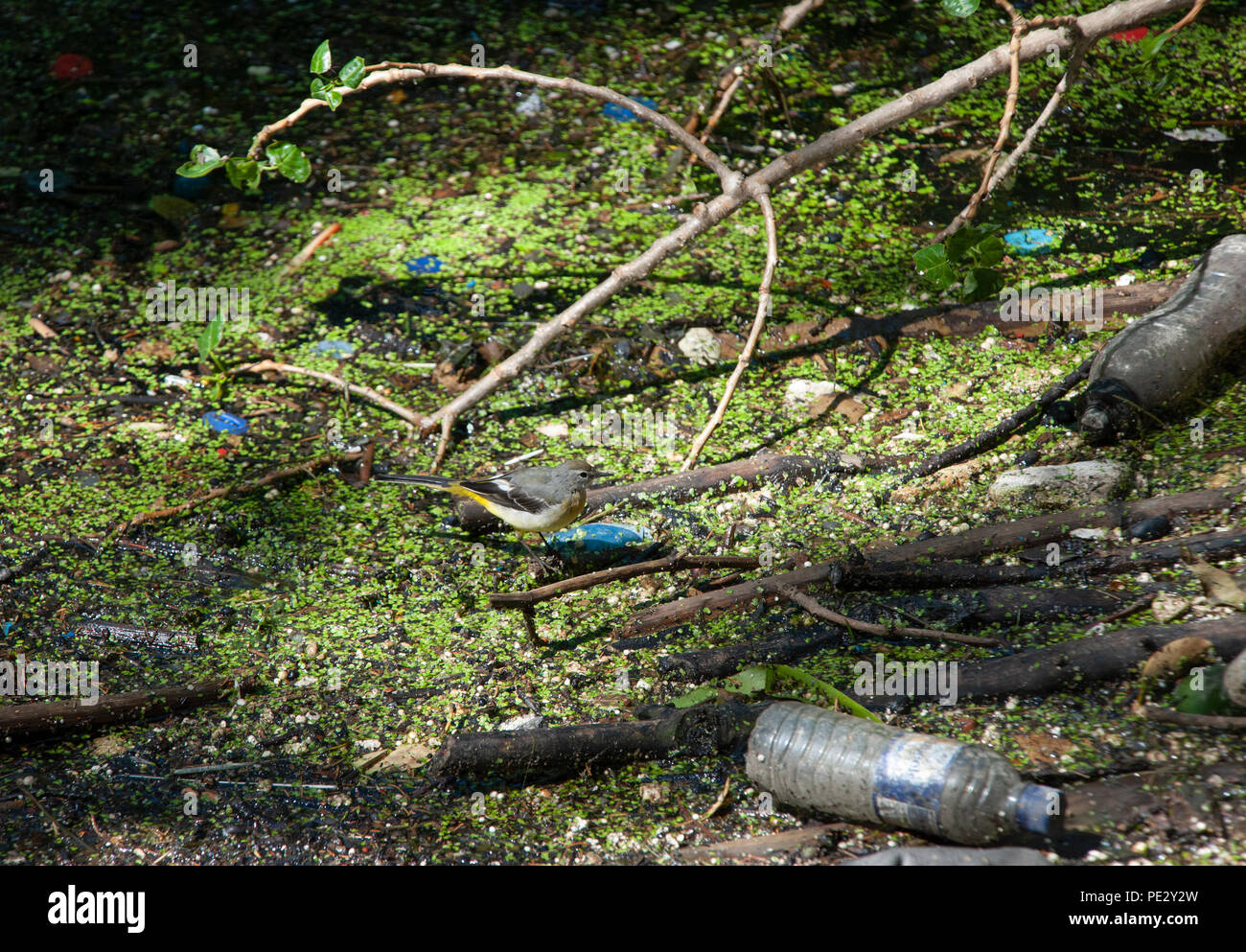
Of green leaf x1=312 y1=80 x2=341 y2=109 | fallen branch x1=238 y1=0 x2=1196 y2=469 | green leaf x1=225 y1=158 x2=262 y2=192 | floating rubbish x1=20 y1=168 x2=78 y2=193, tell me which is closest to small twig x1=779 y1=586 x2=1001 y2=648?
fallen branch x1=238 y1=0 x2=1196 y2=469

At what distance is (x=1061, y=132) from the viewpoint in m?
4.96

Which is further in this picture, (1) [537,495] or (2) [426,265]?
(2) [426,265]

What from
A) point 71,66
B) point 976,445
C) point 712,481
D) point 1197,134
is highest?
point 71,66

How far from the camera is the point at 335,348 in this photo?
406 centimetres


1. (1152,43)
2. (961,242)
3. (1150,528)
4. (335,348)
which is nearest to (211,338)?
(335,348)

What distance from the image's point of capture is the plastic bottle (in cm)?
187

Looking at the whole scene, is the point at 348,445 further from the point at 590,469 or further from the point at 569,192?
the point at 569,192

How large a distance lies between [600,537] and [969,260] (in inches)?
67.9

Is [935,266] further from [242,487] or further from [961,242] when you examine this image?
[242,487]

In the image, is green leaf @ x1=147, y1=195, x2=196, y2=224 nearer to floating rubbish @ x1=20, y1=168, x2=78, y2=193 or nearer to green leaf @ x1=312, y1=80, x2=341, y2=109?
floating rubbish @ x1=20, y1=168, x2=78, y2=193

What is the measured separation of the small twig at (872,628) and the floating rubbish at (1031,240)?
2.38 meters

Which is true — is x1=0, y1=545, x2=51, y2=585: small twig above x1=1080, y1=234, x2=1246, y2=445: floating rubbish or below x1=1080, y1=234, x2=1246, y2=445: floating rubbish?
below

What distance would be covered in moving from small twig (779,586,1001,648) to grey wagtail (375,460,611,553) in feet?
2.48

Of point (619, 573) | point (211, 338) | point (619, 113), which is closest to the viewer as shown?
point (619, 573)
